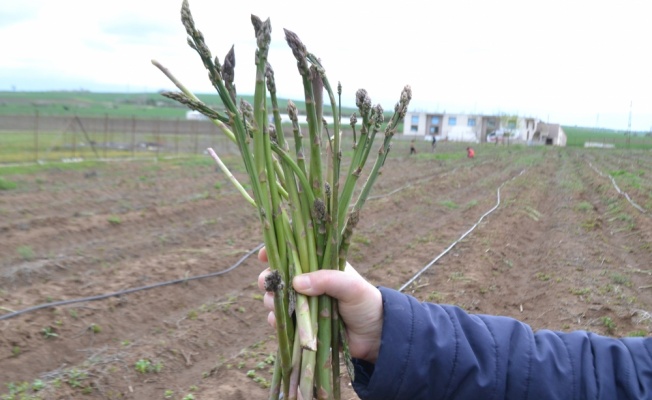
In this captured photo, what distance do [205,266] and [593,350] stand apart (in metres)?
5.73

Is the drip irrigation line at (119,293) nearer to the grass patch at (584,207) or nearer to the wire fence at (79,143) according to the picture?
the grass patch at (584,207)

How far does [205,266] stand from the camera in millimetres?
6953

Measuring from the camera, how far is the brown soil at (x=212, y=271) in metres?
4.62

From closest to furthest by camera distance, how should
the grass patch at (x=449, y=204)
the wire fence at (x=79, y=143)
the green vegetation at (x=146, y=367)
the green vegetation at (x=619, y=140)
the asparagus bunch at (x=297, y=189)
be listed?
1. the asparagus bunch at (x=297, y=189)
2. the green vegetation at (x=146, y=367)
3. the grass patch at (x=449, y=204)
4. the wire fence at (x=79, y=143)
5. the green vegetation at (x=619, y=140)

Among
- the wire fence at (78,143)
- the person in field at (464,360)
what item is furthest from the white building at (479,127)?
the person in field at (464,360)

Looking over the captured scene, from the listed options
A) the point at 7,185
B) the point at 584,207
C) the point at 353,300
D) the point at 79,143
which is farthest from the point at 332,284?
the point at 79,143

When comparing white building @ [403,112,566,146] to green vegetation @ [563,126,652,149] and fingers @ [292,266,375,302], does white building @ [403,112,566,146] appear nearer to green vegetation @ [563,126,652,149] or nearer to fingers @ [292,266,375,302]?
green vegetation @ [563,126,652,149]

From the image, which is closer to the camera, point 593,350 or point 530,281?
point 593,350

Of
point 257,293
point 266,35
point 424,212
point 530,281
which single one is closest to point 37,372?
point 257,293

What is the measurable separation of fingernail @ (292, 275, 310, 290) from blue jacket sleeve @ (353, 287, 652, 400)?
34 centimetres

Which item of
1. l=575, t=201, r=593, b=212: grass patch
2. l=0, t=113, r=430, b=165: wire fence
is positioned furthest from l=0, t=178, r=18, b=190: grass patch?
l=575, t=201, r=593, b=212: grass patch

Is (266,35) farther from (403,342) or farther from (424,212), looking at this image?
(424,212)

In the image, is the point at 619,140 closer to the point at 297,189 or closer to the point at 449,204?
the point at 449,204

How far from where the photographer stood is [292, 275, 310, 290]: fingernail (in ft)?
4.75
